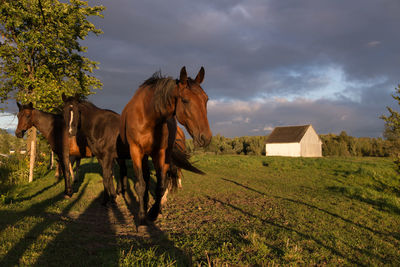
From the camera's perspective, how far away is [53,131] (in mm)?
8125

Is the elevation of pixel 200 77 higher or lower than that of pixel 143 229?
higher

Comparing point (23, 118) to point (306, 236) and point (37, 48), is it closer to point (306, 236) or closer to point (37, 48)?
point (37, 48)

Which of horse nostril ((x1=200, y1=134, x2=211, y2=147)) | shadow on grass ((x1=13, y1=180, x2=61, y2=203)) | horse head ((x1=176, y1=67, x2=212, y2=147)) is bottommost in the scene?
shadow on grass ((x1=13, y1=180, x2=61, y2=203))

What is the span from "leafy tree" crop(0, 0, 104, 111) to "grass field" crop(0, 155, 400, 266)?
4.70 m

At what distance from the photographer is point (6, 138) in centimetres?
3866

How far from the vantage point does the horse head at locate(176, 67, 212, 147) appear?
10.2ft

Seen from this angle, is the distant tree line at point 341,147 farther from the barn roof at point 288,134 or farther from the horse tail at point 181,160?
the horse tail at point 181,160

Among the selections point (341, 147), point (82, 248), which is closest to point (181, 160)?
point (82, 248)

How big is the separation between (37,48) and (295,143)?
42.7 metres

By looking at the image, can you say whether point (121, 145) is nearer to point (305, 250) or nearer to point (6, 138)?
point (305, 250)

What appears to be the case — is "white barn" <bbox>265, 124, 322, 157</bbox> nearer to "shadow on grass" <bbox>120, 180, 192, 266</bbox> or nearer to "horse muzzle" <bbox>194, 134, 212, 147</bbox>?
"shadow on grass" <bbox>120, 180, 192, 266</bbox>

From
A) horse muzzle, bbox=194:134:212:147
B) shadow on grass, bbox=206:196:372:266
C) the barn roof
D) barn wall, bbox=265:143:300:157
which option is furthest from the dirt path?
the barn roof

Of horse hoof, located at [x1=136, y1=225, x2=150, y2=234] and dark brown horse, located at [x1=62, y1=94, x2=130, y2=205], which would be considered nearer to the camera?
horse hoof, located at [x1=136, y1=225, x2=150, y2=234]

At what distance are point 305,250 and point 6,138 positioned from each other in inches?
1928
